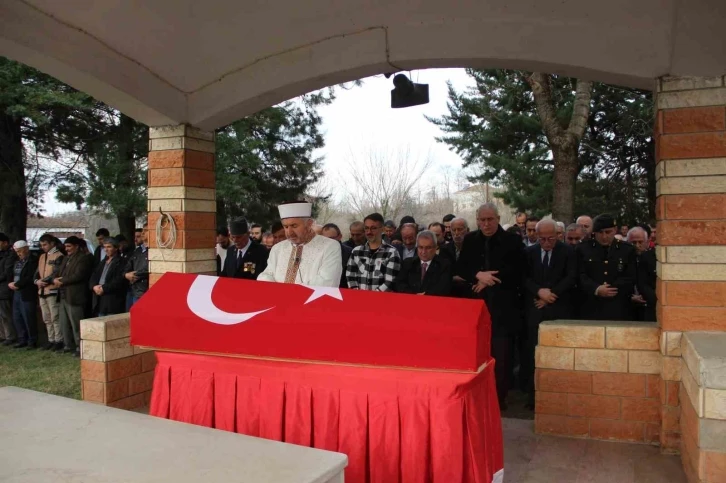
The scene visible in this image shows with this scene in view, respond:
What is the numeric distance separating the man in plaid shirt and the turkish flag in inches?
61.0

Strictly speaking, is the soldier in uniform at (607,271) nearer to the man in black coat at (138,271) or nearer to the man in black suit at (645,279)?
the man in black suit at (645,279)

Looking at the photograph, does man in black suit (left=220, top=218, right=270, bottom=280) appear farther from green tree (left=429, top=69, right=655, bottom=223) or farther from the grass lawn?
green tree (left=429, top=69, right=655, bottom=223)

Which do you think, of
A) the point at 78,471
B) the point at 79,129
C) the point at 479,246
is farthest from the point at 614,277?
the point at 79,129

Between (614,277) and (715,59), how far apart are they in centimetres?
198

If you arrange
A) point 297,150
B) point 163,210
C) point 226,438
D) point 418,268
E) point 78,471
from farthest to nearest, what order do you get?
point 297,150, point 163,210, point 418,268, point 226,438, point 78,471

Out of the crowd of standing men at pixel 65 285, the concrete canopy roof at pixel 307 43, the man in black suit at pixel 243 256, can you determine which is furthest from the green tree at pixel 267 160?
the concrete canopy roof at pixel 307 43

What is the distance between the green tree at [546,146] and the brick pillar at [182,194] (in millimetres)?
11182

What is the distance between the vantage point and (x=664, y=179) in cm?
361

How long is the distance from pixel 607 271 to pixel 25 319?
8028mm

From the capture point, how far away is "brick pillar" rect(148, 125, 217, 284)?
4.96 metres

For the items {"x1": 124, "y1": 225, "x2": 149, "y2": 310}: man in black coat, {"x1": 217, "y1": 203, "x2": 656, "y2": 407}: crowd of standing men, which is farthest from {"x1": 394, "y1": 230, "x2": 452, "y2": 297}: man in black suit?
{"x1": 124, "y1": 225, "x2": 149, "y2": 310}: man in black coat

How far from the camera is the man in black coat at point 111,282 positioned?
293 inches

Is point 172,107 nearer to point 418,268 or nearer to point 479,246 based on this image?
point 418,268

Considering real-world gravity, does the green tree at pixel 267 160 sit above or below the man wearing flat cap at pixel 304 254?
above
